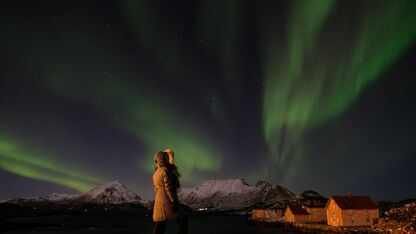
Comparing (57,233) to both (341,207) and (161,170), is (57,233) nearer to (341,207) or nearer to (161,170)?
(341,207)

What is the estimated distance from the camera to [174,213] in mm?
7324

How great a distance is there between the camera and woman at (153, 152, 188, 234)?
723 cm

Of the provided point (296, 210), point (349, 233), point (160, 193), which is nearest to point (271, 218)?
point (296, 210)

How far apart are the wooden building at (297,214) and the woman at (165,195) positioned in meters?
95.3

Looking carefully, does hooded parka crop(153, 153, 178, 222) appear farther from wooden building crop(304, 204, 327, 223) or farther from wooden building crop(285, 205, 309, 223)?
wooden building crop(304, 204, 327, 223)

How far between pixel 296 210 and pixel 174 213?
97.3 m

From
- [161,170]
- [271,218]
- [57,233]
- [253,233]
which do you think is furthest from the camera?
[271,218]

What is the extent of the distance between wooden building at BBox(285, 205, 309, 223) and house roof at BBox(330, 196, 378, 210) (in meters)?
23.1

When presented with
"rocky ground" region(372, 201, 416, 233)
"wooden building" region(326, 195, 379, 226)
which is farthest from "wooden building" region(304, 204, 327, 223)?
"rocky ground" region(372, 201, 416, 233)

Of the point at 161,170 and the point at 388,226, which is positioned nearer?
the point at 161,170

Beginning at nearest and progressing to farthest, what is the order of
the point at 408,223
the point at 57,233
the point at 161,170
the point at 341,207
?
the point at 161,170 < the point at 408,223 < the point at 341,207 < the point at 57,233

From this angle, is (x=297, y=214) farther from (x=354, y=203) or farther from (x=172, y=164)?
(x=172, y=164)

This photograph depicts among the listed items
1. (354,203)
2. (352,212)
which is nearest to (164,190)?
(352,212)

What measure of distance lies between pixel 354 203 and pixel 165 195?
75.4 metres
